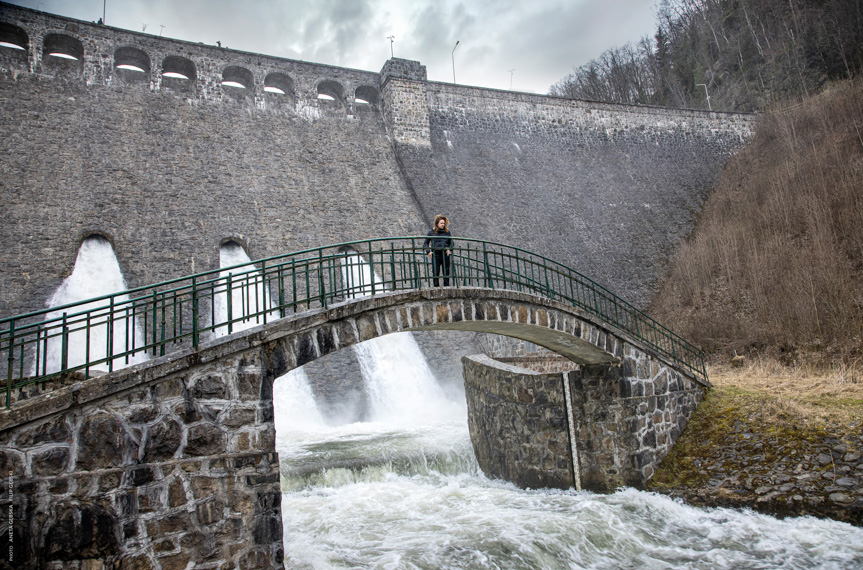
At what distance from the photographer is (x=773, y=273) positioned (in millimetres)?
19562

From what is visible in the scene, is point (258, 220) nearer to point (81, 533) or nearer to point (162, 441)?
point (162, 441)

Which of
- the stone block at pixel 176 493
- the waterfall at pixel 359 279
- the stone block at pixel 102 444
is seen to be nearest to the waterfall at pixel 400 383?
the waterfall at pixel 359 279

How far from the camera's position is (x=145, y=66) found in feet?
77.2

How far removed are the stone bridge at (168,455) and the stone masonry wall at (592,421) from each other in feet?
16.2

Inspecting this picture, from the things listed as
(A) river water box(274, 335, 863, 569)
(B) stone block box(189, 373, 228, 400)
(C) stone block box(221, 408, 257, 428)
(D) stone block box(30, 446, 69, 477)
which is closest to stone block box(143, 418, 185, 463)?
(B) stone block box(189, 373, 228, 400)

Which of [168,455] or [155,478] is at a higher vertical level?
[168,455]

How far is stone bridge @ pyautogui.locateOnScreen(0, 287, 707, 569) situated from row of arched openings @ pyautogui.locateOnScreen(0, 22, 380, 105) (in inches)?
781

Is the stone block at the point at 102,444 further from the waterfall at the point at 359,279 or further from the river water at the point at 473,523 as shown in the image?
the river water at the point at 473,523

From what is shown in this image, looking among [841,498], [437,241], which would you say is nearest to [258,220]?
[437,241]

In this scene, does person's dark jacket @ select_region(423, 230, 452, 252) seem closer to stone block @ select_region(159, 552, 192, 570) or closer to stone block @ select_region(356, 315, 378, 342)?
stone block @ select_region(356, 315, 378, 342)

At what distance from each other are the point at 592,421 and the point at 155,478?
8.05 m

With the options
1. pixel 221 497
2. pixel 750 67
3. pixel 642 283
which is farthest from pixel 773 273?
pixel 750 67

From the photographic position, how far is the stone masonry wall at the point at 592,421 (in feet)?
37.3

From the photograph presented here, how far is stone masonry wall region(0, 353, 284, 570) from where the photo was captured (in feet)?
19.1
